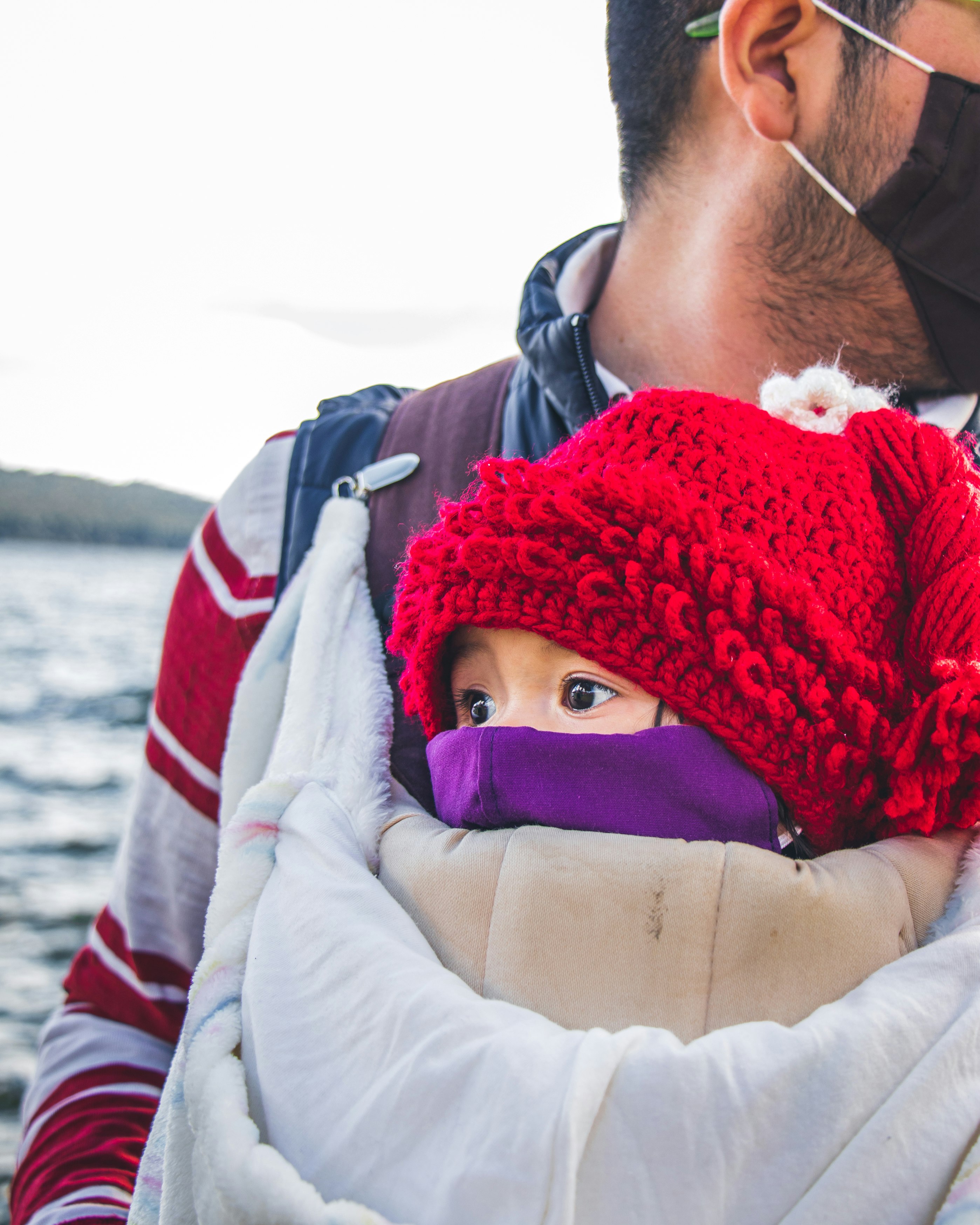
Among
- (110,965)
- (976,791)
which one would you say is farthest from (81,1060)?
(976,791)

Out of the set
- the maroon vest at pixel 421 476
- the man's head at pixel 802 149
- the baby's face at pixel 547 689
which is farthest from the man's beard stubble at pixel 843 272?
the baby's face at pixel 547 689

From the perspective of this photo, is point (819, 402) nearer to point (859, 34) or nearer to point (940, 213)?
Answer: point (940, 213)

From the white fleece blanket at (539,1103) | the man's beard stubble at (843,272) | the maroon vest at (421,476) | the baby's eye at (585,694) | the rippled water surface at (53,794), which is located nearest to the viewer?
the white fleece blanket at (539,1103)

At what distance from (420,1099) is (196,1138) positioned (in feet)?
0.97

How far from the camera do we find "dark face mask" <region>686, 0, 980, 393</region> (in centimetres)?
152

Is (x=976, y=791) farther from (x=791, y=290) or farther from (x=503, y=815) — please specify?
(x=791, y=290)

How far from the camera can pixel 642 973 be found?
91 centimetres

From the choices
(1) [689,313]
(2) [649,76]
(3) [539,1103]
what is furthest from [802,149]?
(3) [539,1103]

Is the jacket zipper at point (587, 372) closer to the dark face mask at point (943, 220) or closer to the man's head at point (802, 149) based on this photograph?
the man's head at point (802, 149)

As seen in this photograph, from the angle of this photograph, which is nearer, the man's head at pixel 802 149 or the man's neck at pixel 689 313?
the man's head at pixel 802 149

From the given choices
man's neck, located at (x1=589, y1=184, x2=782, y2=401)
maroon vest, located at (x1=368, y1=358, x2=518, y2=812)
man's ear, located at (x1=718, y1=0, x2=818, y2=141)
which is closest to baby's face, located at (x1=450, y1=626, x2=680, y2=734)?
maroon vest, located at (x1=368, y1=358, x2=518, y2=812)

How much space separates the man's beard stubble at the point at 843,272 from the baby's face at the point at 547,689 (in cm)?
96

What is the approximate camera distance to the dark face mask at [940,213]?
59.8 inches

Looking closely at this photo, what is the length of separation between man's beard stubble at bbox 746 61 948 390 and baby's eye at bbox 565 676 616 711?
96 centimetres
